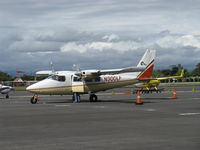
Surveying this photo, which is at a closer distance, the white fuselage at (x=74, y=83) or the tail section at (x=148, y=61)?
the white fuselage at (x=74, y=83)

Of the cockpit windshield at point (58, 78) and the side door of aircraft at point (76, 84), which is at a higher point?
the cockpit windshield at point (58, 78)

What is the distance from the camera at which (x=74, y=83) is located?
3281 cm

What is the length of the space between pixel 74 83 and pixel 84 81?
2.93 ft

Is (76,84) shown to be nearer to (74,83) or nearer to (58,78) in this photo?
(74,83)

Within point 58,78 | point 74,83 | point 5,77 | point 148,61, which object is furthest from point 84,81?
point 5,77

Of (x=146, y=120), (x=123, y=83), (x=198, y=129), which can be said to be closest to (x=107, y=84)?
(x=123, y=83)

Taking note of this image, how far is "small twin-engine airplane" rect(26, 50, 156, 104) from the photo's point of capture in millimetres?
31562

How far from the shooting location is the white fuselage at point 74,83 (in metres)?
31.6

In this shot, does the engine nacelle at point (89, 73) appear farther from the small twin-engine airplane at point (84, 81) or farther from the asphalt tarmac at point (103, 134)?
the asphalt tarmac at point (103, 134)

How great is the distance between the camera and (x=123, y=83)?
34.2 m

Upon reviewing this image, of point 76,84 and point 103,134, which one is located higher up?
point 76,84

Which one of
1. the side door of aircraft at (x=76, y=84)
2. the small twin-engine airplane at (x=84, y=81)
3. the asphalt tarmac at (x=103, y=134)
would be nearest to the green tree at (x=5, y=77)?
the small twin-engine airplane at (x=84, y=81)

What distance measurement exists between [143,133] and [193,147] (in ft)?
9.35

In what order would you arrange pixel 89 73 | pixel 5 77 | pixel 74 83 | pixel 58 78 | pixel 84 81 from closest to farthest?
pixel 58 78, pixel 89 73, pixel 74 83, pixel 84 81, pixel 5 77
